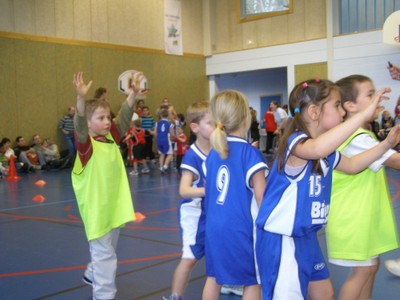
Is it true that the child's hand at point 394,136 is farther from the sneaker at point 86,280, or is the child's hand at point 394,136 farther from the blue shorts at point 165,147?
the blue shorts at point 165,147

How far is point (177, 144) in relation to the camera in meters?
Answer: 11.5

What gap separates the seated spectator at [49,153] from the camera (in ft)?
43.5

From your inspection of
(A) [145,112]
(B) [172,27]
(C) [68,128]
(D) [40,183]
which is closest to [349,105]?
(D) [40,183]

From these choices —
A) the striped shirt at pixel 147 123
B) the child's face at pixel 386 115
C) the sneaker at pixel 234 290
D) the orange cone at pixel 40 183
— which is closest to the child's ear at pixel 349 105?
the sneaker at pixel 234 290

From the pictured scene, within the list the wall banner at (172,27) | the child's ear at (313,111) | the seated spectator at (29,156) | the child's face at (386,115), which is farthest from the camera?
the wall banner at (172,27)

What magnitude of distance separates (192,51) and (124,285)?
15.4m

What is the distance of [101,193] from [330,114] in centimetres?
170

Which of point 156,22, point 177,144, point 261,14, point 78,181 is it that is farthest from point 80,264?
point 261,14

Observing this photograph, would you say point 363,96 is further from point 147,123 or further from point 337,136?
point 147,123

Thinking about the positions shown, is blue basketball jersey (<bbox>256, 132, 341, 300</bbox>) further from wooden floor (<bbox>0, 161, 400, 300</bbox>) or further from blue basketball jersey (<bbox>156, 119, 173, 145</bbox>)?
blue basketball jersey (<bbox>156, 119, 173, 145</bbox>)

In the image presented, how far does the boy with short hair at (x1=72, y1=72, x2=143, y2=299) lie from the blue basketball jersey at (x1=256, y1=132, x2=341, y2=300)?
138 cm

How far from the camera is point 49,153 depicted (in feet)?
44.7

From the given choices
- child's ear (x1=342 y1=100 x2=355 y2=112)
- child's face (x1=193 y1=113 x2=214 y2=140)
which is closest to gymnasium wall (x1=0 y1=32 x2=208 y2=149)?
child's face (x1=193 y1=113 x2=214 y2=140)

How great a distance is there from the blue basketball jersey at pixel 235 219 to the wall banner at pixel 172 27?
1500cm
